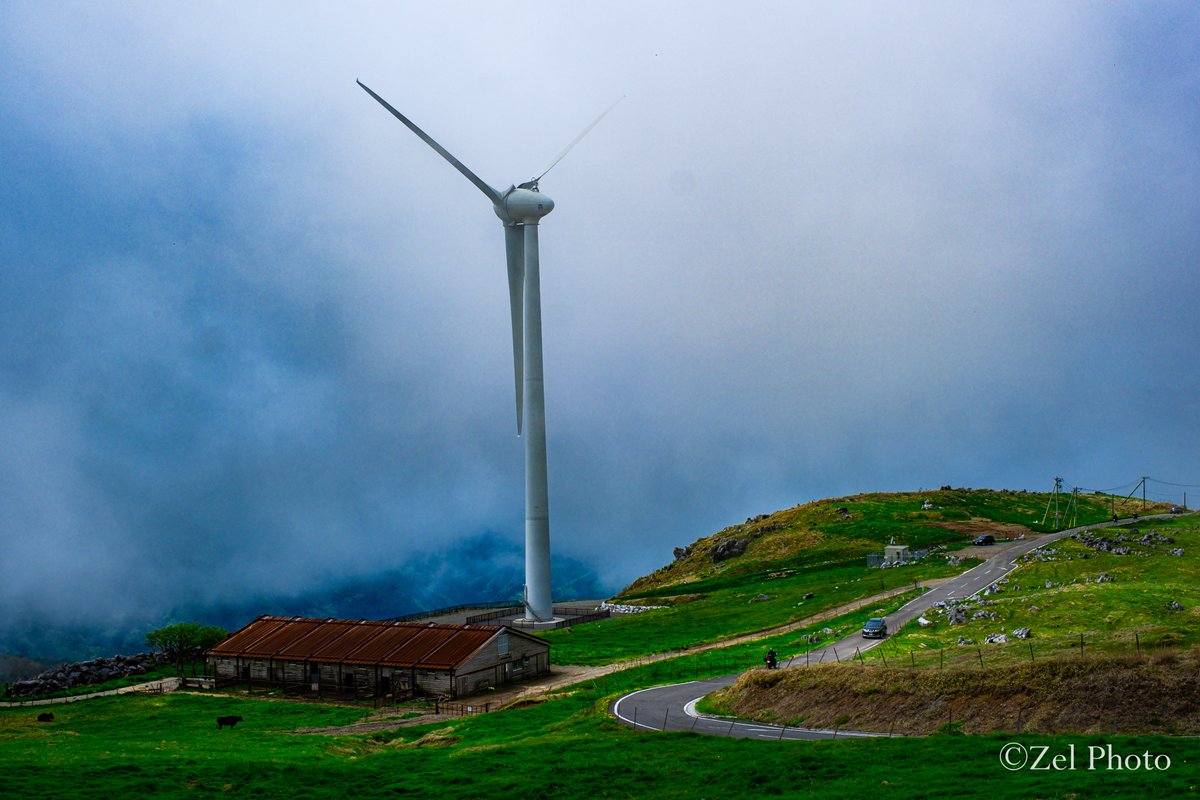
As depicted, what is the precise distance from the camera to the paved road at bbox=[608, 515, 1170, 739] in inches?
2203

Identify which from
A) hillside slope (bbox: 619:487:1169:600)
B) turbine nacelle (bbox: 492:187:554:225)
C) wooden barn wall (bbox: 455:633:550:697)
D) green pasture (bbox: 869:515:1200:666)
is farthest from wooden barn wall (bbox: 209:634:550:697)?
hillside slope (bbox: 619:487:1169:600)

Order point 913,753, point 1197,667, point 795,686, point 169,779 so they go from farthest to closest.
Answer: point 795,686 < point 169,779 < point 1197,667 < point 913,753

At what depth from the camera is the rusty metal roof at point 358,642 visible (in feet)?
319

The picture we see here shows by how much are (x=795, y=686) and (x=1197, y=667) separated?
69.6ft

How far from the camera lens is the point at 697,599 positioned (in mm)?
154125

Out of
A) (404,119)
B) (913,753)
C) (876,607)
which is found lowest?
(913,753)

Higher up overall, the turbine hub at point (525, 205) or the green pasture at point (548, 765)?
the turbine hub at point (525, 205)

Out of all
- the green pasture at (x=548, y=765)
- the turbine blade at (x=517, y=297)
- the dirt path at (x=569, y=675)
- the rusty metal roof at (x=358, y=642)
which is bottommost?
the green pasture at (x=548, y=765)

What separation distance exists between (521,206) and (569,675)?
60.4 metres

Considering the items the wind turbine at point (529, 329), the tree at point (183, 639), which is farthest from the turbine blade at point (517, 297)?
the tree at point (183, 639)

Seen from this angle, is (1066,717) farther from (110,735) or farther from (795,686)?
(110,735)

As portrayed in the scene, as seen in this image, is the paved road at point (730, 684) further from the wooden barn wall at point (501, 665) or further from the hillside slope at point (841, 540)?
the hillside slope at point (841, 540)

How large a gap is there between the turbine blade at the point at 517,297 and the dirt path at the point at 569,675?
3843 centimetres

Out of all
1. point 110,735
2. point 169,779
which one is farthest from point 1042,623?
point 110,735
